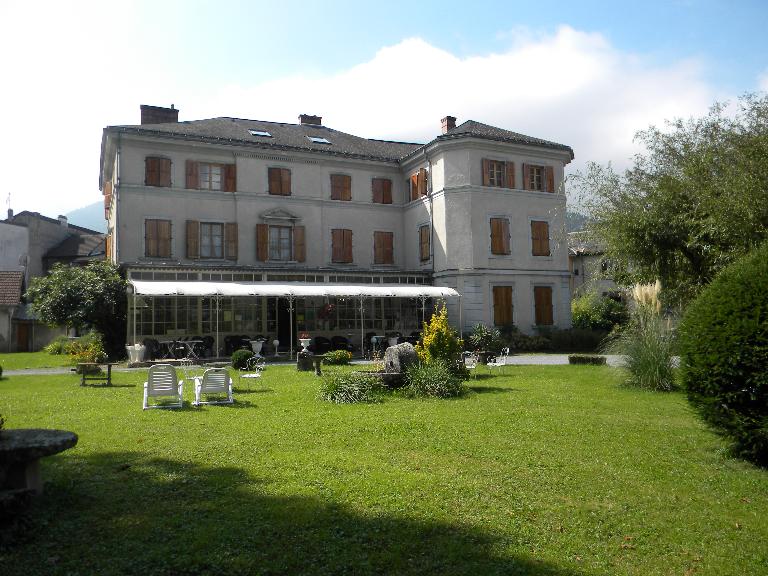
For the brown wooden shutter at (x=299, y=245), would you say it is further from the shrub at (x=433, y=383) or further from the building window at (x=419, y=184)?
the shrub at (x=433, y=383)

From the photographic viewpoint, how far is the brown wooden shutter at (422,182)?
24.3m

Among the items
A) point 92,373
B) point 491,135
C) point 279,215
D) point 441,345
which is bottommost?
point 92,373

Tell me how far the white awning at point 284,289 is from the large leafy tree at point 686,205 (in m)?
8.02

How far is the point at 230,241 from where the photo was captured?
22.5 m

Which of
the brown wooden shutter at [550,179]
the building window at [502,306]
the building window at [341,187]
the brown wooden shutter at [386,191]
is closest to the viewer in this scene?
Answer: the building window at [502,306]

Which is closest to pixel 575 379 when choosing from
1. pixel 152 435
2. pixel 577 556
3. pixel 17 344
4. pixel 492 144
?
pixel 152 435

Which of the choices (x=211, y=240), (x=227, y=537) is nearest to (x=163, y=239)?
(x=211, y=240)

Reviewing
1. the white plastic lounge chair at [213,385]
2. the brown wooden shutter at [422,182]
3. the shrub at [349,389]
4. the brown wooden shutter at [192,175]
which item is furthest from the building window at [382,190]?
the white plastic lounge chair at [213,385]

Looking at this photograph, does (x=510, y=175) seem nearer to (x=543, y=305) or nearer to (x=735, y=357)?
(x=543, y=305)

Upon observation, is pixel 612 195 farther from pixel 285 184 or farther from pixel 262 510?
pixel 285 184

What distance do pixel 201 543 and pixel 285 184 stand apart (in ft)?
68.6

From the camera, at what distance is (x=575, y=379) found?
12.7 m

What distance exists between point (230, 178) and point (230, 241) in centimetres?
240

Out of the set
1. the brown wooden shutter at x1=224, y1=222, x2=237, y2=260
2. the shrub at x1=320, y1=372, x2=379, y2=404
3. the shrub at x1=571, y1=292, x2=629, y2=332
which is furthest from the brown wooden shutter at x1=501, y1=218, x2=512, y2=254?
the shrub at x1=320, y1=372, x2=379, y2=404
